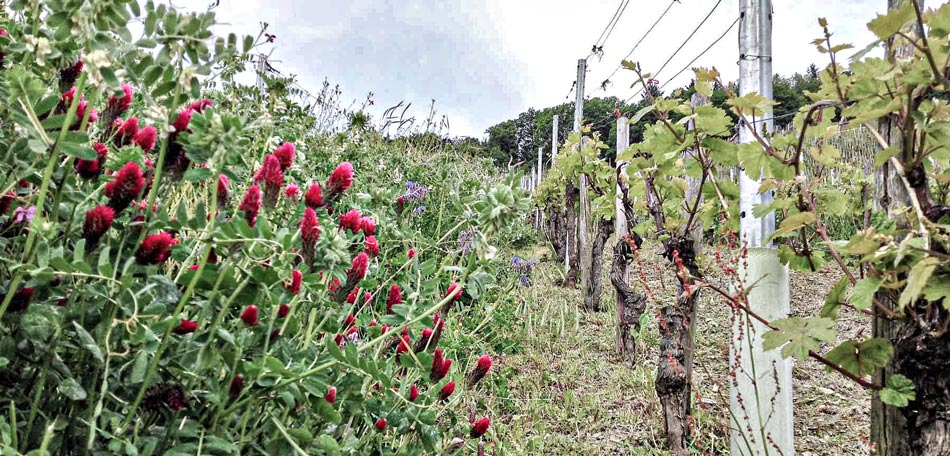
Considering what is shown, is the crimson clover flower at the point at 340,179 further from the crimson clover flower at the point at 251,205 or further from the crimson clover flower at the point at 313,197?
the crimson clover flower at the point at 251,205

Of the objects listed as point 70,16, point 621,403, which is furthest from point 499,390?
point 70,16

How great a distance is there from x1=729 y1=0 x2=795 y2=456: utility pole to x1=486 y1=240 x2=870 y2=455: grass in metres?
0.13

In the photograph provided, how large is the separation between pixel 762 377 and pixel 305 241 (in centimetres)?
163

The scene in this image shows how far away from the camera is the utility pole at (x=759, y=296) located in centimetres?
173

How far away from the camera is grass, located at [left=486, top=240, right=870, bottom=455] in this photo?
2.19 meters

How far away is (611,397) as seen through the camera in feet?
8.87

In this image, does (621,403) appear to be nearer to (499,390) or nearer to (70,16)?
(499,390)

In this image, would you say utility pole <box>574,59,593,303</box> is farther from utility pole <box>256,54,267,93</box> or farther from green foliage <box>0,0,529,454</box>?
green foliage <box>0,0,529,454</box>

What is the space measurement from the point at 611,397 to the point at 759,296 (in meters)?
1.14

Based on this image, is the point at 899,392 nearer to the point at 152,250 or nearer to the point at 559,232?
the point at 152,250

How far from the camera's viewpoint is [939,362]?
103 cm

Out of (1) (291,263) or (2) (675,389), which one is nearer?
(1) (291,263)

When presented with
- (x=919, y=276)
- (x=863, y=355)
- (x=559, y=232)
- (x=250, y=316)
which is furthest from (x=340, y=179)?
(x=559, y=232)

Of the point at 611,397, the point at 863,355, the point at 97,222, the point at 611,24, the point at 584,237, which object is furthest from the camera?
the point at 611,24
